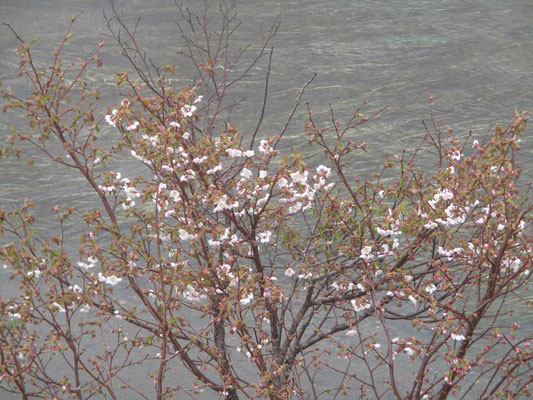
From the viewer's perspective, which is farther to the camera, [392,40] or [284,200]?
[392,40]

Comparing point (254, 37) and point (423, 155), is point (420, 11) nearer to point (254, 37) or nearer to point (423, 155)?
point (254, 37)

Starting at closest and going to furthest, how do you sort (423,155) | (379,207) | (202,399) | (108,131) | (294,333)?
1. (379,207)
2. (294,333)
3. (202,399)
4. (423,155)
5. (108,131)

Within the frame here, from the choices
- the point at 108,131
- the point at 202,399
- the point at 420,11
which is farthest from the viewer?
the point at 420,11

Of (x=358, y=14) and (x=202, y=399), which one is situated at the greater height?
(x=358, y=14)

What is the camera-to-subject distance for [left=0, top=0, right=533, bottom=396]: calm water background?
194 inches

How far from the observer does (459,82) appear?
18.3 ft

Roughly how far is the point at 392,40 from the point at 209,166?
4427mm

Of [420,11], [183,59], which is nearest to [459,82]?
[420,11]

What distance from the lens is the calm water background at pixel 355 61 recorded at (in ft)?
16.2

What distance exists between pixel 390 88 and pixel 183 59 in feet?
5.51

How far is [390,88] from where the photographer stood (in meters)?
5.55

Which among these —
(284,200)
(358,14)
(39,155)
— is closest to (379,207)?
(284,200)

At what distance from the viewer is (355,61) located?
604 centimetres

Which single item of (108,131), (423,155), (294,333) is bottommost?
(294,333)
